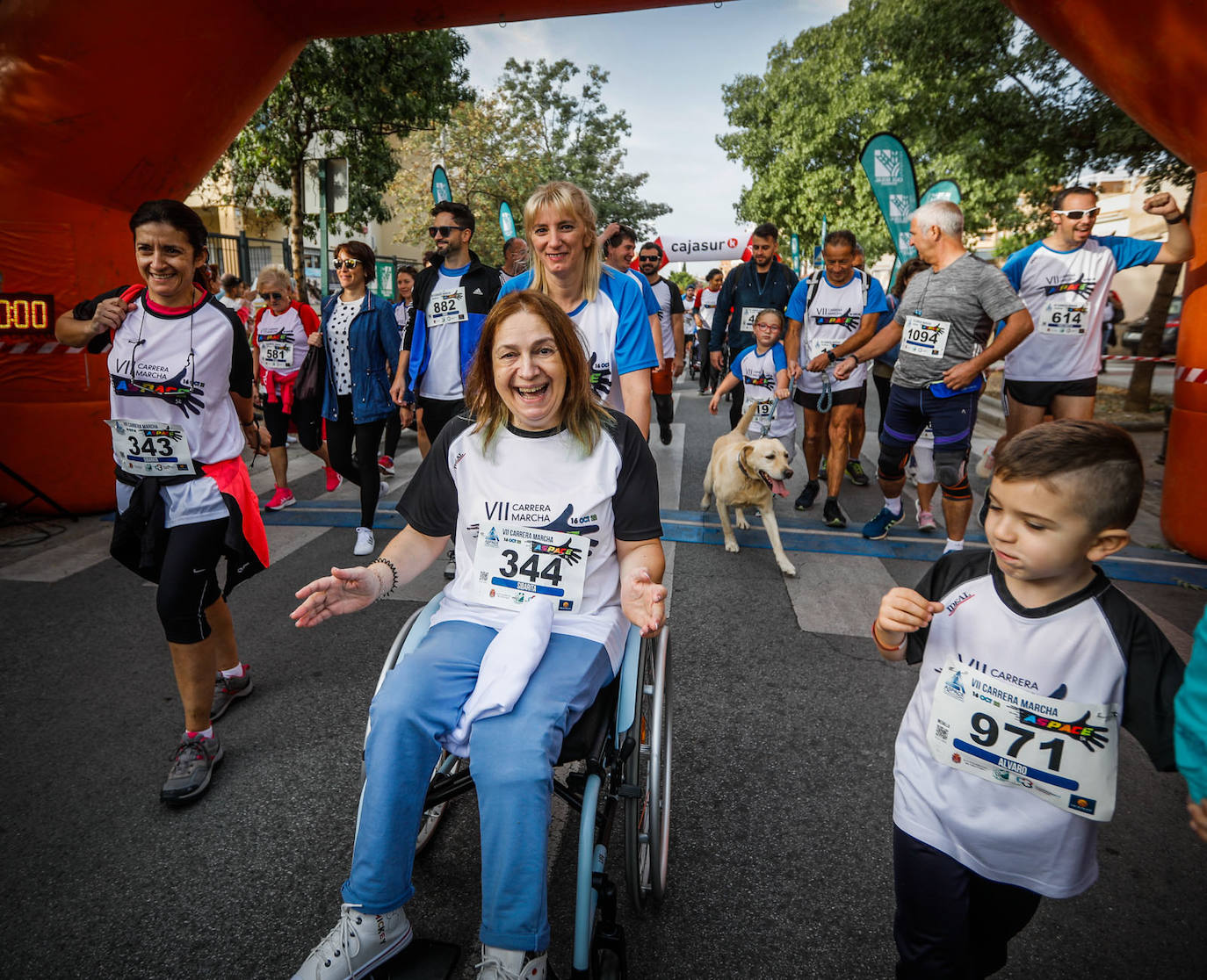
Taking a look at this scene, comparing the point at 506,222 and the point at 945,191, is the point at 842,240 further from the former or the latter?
the point at 506,222

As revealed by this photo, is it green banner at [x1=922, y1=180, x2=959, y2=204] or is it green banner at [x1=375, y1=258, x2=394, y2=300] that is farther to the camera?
green banner at [x1=375, y1=258, x2=394, y2=300]

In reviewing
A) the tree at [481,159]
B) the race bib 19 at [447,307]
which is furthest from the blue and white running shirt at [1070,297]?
the tree at [481,159]


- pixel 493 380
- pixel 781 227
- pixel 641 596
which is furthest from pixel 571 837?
pixel 781 227

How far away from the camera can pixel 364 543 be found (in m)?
4.94

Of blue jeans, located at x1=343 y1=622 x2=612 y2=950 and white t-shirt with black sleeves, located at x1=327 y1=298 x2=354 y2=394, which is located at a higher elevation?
white t-shirt with black sleeves, located at x1=327 y1=298 x2=354 y2=394

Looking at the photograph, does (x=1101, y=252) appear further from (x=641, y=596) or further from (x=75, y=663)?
(x=75, y=663)

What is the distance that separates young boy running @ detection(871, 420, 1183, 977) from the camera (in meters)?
1.34

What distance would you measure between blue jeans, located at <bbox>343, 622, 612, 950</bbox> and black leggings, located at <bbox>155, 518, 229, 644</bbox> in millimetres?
1265

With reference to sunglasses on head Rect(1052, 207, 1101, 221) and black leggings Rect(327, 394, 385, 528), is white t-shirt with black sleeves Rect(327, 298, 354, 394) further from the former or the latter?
sunglasses on head Rect(1052, 207, 1101, 221)

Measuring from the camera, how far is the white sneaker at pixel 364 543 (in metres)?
4.91

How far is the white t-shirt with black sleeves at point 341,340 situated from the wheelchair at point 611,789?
10.7 feet

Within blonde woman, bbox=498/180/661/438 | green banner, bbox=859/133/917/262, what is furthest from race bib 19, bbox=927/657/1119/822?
green banner, bbox=859/133/917/262

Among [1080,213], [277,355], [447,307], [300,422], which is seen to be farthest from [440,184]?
[1080,213]

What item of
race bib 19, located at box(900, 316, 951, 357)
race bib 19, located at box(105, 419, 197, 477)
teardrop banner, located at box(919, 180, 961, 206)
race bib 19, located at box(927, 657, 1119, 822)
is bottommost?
race bib 19, located at box(927, 657, 1119, 822)
